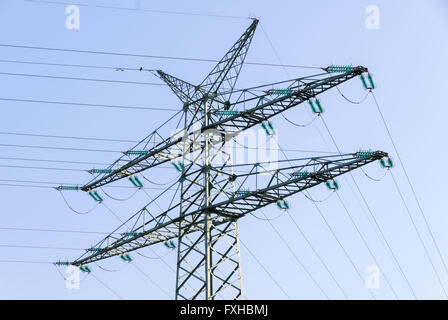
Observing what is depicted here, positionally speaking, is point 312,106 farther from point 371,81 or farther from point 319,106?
point 371,81

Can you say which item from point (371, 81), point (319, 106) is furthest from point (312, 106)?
point (371, 81)

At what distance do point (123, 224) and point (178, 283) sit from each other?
576 cm

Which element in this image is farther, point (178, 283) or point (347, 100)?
point (178, 283)

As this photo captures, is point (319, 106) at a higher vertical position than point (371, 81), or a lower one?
lower

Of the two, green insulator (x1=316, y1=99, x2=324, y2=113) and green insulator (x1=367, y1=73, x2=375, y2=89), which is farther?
green insulator (x1=316, y1=99, x2=324, y2=113)

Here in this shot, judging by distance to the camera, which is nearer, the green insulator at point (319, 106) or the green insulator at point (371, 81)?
the green insulator at point (371, 81)

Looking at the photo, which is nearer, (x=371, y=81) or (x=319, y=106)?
(x=371, y=81)

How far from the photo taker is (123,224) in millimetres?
31750
